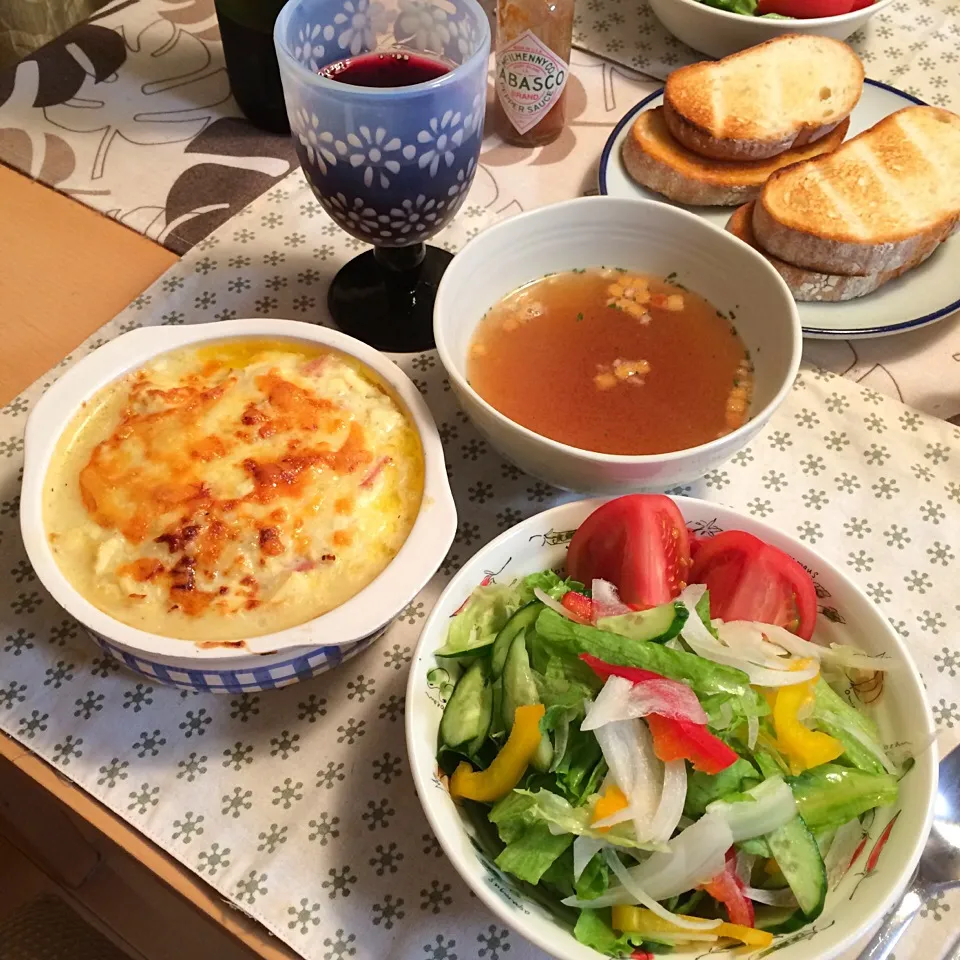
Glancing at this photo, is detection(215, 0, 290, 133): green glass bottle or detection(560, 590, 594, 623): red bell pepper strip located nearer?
detection(560, 590, 594, 623): red bell pepper strip

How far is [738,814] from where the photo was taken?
2.18ft

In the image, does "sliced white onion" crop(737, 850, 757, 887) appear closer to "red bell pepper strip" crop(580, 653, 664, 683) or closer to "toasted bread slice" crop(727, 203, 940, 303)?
"red bell pepper strip" crop(580, 653, 664, 683)

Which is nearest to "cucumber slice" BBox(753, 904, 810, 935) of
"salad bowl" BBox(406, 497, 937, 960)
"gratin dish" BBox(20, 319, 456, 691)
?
"salad bowl" BBox(406, 497, 937, 960)

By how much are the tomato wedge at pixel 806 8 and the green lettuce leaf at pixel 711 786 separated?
55.4 inches

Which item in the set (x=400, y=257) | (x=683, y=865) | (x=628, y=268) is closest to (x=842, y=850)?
(x=683, y=865)

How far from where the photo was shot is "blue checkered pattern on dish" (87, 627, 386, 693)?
77cm

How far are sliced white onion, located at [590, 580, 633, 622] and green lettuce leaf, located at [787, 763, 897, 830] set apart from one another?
0.20 meters

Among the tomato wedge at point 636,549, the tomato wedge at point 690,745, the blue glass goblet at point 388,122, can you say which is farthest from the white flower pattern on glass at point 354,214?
the tomato wedge at point 690,745

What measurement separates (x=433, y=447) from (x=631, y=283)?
0.42 meters

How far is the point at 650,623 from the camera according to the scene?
73cm

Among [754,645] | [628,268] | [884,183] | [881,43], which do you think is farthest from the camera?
[881,43]

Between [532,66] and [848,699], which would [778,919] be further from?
[532,66]

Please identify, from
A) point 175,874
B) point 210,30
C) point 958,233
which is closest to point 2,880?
point 175,874

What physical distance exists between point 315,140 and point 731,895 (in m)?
0.85
